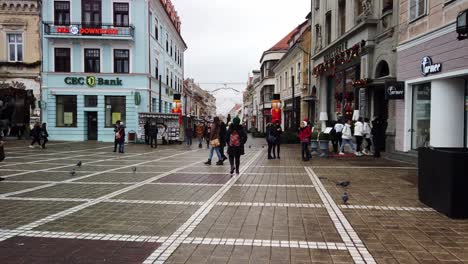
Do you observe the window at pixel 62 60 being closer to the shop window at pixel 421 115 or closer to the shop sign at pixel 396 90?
the shop sign at pixel 396 90

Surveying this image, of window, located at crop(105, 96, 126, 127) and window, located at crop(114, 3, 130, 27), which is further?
window, located at crop(105, 96, 126, 127)

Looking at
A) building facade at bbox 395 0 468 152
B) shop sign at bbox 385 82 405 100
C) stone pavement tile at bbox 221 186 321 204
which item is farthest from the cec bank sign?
stone pavement tile at bbox 221 186 321 204

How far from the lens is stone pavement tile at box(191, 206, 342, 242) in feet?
16.8

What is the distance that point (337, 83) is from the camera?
894 inches

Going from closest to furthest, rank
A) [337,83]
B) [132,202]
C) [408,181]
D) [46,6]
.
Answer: [132,202] < [408,181] < [337,83] < [46,6]

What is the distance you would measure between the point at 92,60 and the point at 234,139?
23349 millimetres

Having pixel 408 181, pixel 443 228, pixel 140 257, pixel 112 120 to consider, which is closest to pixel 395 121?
pixel 408 181

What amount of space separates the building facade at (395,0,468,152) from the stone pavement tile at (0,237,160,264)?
1050 cm

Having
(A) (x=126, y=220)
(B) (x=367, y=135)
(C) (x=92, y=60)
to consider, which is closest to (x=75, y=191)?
(A) (x=126, y=220)

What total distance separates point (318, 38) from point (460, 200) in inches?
887

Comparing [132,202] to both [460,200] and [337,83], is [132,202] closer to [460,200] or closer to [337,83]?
[460,200]

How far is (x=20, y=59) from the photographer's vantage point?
1199 inches

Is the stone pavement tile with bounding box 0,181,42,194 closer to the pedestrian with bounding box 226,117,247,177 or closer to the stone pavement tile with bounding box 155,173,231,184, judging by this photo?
the stone pavement tile with bounding box 155,173,231,184

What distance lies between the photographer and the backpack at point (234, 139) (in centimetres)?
1119
